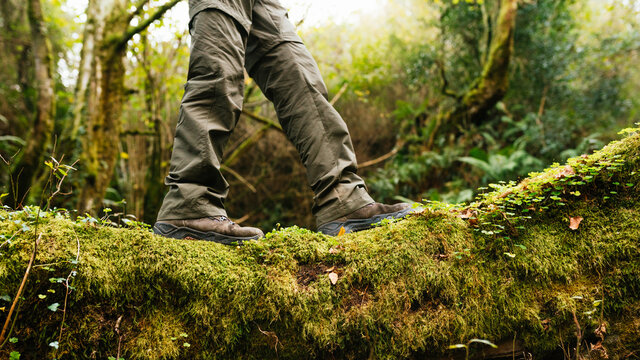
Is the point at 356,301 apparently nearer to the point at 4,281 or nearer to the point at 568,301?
the point at 568,301

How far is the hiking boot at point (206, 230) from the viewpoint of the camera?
2.16 meters

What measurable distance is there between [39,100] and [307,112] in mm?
5390

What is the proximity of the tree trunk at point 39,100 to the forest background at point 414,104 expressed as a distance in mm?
1226

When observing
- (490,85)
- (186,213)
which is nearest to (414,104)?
(490,85)

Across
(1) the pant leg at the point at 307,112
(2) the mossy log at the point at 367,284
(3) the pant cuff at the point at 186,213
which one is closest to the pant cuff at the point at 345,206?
(1) the pant leg at the point at 307,112

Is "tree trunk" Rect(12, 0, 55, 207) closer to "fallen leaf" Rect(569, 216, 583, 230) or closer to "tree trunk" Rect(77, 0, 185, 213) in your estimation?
"tree trunk" Rect(77, 0, 185, 213)

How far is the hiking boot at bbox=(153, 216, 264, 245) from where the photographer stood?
2164 millimetres

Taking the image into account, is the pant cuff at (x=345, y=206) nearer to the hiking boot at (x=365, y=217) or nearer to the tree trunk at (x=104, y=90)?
the hiking boot at (x=365, y=217)

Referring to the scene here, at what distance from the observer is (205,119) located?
7.56 feet

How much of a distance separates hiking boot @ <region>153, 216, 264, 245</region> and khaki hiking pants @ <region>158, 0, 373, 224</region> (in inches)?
1.7

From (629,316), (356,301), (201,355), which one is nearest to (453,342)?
(356,301)

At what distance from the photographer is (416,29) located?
39.4 feet

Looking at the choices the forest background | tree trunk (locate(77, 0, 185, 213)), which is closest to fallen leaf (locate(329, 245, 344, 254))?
tree trunk (locate(77, 0, 185, 213))

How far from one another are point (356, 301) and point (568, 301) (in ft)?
3.43
